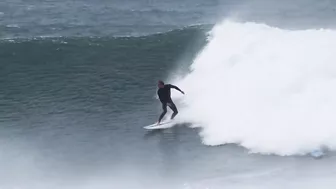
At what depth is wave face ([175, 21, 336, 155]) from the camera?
18.4 metres

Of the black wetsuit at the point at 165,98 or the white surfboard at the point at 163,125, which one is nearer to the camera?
the white surfboard at the point at 163,125

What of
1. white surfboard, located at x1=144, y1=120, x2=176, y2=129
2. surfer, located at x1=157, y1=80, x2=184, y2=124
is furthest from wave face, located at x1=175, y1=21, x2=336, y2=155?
surfer, located at x1=157, y1=80, x2=184, y2=124

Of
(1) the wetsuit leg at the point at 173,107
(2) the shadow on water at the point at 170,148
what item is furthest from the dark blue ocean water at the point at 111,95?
(1) the wetsuit leg at the point at 173,107

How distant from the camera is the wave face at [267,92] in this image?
18.4 meters

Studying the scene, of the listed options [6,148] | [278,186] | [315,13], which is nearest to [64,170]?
[6,148]

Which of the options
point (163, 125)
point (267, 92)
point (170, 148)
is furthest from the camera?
point (267, 92)

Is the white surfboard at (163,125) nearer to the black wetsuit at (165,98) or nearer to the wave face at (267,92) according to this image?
the black wetsuit at (165,98)

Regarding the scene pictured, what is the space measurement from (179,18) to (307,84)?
47.9 ft

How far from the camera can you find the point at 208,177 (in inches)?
651

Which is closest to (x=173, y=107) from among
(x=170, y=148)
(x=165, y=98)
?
(x=165, y=98)

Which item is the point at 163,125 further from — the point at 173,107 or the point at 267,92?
the point at 267,92

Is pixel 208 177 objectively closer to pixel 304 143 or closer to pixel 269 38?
pixel 304 143

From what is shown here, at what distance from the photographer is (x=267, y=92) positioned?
67.6ft

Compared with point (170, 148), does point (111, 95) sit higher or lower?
higher
